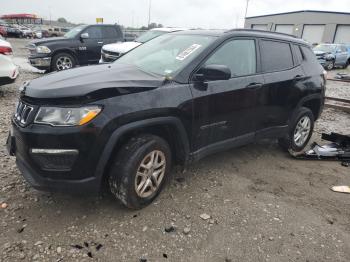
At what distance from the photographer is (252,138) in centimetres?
401

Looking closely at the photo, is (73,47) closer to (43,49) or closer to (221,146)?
(43,49)

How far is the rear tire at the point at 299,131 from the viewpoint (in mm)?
4617

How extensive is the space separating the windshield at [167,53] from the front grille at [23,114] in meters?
1.29

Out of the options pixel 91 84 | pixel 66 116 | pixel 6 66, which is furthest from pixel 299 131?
pixel 6 66

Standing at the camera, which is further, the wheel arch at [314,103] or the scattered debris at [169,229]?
the wheel arch at [314,103]

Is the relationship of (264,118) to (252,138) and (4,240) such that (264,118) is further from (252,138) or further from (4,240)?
(4,240)

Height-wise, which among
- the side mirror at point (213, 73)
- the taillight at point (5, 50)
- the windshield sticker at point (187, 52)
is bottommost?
the taillight at point (5, 50)

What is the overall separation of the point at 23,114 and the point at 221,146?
2.13 metres

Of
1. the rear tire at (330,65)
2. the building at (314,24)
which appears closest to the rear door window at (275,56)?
the rear tire at (330,65)

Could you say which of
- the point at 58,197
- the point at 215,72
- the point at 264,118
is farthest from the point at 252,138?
the point at 58,197

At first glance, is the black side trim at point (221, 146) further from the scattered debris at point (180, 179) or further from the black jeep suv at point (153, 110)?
the scattered debris at point (180, 179)

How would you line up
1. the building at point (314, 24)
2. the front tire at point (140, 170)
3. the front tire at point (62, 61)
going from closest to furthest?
the front tire at point (140, 170) → the front tire at point (62, 61) → the building at point (314, 24)

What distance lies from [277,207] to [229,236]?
0.79 meters

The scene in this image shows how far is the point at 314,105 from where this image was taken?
499cm
